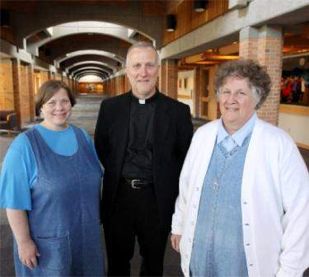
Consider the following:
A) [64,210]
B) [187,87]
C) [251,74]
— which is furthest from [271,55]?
[187,87]

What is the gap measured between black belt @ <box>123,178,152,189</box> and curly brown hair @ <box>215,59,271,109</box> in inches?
37.1

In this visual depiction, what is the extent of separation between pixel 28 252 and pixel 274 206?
1.40 metres

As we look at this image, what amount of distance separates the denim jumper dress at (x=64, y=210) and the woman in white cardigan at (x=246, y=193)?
2.12 feet

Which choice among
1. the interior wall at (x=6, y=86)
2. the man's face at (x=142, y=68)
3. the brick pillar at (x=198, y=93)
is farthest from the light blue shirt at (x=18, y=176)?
the brick pillar at (x=198, y=93)

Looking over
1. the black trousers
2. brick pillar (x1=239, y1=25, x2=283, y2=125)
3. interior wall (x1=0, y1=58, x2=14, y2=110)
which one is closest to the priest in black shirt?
the black trousers

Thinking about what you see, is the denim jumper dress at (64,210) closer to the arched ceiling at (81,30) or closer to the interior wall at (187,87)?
the arched ceiling at (81,30)

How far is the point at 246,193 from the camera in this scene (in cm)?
178

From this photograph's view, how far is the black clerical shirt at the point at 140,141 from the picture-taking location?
2.46 metres

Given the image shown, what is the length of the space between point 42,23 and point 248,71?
14307 mm

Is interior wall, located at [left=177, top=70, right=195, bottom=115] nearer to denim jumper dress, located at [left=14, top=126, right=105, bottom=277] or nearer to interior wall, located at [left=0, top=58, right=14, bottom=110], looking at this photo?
interior wall, located at [left=0, top=58, right=14, bottom=110]

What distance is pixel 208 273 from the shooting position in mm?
1964

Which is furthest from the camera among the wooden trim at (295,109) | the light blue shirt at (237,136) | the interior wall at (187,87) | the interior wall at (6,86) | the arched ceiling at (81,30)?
the interior wall at (187,87)

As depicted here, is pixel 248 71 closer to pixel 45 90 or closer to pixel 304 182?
pixel 304 182

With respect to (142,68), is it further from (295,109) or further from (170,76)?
(170,76)
